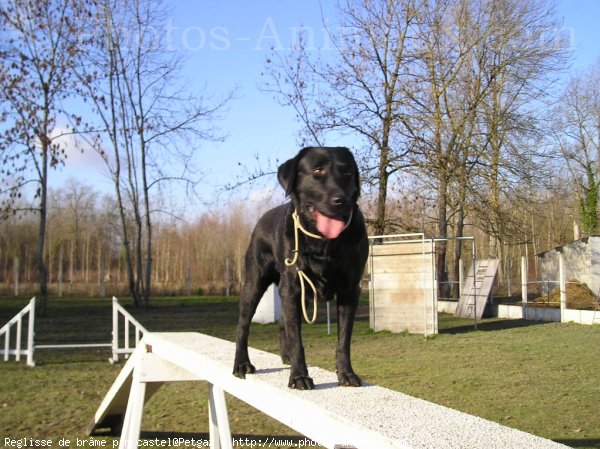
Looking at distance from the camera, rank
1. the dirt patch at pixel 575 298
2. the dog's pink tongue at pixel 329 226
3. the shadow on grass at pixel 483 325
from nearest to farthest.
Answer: the dog's pink tongue at pixel 329 226 < the shadow on grass at pixel 483 325 < the dirt patch at pixel 575 298

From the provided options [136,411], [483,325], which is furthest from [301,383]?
[483,325]

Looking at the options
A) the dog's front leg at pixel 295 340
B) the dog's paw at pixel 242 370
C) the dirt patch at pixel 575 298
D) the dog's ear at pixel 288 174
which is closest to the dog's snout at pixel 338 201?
the dog's ear at pixel 288 174

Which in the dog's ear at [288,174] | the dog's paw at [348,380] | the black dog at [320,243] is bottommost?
the dog's paw at [348,380]

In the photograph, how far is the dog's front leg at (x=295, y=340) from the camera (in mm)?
2984

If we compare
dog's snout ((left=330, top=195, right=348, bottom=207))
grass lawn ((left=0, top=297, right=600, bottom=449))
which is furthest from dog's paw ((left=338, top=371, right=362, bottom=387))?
grass lawn ((left=0, top=297, right=600, bottom=449))

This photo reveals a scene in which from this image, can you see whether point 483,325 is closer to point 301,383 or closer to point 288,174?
point 301,383

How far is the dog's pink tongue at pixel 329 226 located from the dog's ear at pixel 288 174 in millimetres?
190

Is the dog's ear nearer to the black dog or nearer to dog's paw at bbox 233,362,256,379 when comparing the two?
the black dog

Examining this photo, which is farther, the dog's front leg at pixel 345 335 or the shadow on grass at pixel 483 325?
the shadow on grass at pixel 483 325

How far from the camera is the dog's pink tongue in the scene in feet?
9.22

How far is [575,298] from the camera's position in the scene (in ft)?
65.4

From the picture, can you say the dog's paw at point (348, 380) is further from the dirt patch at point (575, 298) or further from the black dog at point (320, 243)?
the dirt patch at point (575, 298)

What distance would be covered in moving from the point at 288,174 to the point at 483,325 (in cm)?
1577

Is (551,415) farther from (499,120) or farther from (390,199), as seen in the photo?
(499,120)
